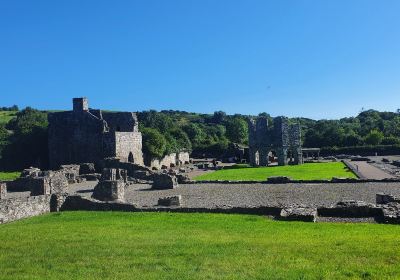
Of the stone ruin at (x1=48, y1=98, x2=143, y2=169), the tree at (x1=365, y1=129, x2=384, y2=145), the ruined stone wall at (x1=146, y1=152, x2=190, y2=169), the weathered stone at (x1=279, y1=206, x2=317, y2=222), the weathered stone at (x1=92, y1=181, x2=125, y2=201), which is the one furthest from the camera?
the tree at (x1=365, y1=129, x2=384, y2=145)

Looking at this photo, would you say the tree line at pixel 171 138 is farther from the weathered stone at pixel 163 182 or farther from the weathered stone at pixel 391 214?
the weathered stone at pixel 391 214

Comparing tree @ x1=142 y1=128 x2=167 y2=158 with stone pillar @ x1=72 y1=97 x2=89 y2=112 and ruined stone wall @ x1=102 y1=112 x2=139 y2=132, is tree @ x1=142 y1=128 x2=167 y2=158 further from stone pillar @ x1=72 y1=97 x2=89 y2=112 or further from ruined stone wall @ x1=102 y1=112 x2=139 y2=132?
stone pillar @ x1=72 y1=97 x2=89 y2=112

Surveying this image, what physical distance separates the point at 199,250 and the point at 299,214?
17.7 feet

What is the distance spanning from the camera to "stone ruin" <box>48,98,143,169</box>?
42.2 metres

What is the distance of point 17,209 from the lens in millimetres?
16422

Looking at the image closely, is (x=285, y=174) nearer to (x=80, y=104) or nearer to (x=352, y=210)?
(x=80, y=104)

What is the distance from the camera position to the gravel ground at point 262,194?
20.0 m

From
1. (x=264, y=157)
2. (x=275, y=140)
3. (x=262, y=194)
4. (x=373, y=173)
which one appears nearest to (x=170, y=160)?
(x=264, y=157)

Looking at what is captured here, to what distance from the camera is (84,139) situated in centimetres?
4300

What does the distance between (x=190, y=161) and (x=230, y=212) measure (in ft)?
152

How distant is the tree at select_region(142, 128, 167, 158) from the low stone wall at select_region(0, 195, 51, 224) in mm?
31152

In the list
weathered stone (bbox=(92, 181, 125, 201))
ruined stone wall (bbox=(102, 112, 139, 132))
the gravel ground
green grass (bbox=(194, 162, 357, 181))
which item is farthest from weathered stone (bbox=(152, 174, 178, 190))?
ruined stone wall (bbox=(102, 112, 139, 132))

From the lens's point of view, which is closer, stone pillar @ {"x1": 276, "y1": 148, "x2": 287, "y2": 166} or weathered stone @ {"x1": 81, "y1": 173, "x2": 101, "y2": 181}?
weathered stone @ {"x1": 81, "y1": 173, "x2": 101, "y2": 181}

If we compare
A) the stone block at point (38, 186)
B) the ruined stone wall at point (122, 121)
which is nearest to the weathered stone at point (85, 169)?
the ruined stone wall at point (122, 121)
